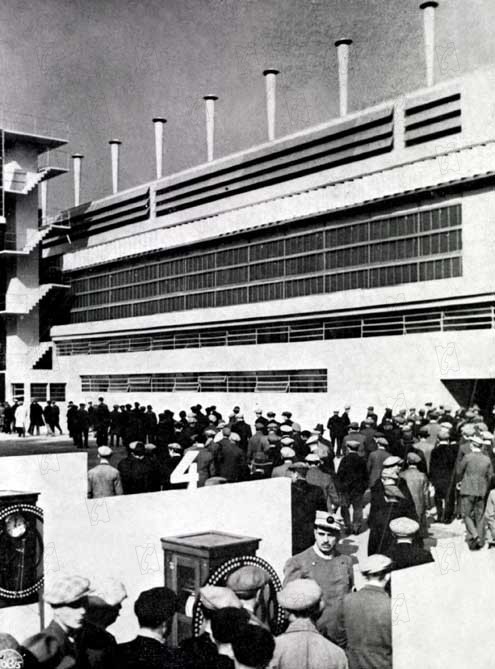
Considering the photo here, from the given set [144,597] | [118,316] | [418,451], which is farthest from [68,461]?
[118,316]

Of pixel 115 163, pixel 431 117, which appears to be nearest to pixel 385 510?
pixel 431 117

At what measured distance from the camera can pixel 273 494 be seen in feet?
24.9

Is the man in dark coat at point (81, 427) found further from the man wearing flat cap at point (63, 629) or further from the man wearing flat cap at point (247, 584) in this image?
the man wearing flat cap at point (63, 629)

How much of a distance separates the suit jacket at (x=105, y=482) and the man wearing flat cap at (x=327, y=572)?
412 cm

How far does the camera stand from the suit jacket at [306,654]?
4.18 metres

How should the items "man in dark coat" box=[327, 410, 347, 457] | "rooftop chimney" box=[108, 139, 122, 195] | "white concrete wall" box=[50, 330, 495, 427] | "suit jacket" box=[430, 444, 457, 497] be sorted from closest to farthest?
"suit jacket" box=[430, 444, 457, 497]
"man in dark coat" box=[327, 410, 347, 457]
"white concrete wall" box=[50, 330, 495, 427]
"rooftop chimney" box=[108, 139, 122, 195]

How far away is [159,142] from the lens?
4978 centimetres

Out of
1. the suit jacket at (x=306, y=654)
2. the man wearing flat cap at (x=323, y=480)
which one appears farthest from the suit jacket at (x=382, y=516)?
the suit jacket at (x=306, y=654)

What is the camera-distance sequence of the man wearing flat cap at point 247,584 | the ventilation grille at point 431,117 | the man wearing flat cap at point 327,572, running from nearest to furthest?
the man wearing flat cap at point 247,584 < the man wearing flat cap at point 327,572 < the ventilation grille at point 431,117

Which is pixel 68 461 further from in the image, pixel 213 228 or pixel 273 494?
pixel 213 228

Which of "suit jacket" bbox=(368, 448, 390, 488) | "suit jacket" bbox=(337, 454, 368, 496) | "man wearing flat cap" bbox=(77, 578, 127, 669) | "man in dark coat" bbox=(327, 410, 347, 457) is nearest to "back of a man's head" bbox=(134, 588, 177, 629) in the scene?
"man wearing flat cap" bbox=(77, 578, 127, 669)

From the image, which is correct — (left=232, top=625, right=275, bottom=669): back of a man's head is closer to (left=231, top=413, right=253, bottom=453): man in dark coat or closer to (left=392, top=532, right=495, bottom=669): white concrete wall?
(left=392, top=532, right=495, bottom=669): white concrete wall

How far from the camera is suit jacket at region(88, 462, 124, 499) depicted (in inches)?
382

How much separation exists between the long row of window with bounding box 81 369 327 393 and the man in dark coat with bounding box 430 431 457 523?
1742 centimetres
